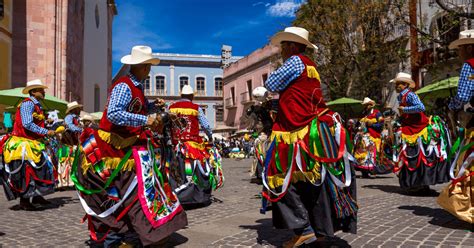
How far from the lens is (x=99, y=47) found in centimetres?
2727

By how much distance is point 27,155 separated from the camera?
6977 mm

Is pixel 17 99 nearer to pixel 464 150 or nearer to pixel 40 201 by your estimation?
pixel 40 201

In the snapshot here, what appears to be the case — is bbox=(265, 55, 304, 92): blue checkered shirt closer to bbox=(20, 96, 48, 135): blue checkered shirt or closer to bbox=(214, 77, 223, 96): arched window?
bbox=(20, 96, 48, 135): blue checkered shirt

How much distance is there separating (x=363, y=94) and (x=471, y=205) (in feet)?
60.9

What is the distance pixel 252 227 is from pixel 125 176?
186 cm

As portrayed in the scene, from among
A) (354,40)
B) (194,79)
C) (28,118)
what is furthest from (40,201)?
(194,79)

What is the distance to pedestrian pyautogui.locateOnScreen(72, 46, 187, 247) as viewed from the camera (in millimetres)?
3947

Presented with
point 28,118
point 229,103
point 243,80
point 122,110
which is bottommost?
point 122,110

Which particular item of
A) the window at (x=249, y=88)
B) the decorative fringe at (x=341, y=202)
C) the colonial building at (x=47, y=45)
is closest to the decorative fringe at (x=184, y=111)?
the decorative fringe at (x=341, y=202)

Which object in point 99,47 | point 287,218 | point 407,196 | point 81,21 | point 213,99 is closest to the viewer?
point 287,218

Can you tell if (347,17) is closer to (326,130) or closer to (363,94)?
(363,94)

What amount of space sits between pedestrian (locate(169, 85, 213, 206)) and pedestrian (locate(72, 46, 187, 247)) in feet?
8.55

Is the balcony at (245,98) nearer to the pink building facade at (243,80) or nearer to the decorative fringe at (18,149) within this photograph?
the pink building facade at (243,80)

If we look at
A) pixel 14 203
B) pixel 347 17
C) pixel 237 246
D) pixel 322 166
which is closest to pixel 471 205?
pixel 322 166
